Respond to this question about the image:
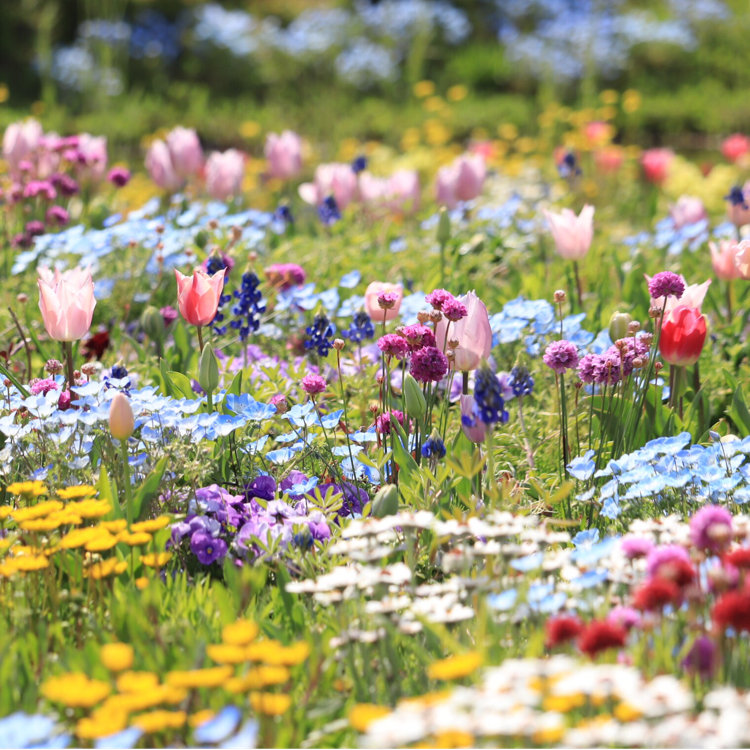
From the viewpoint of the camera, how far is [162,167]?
177 inches

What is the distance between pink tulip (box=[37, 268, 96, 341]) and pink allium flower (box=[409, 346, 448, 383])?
82cm

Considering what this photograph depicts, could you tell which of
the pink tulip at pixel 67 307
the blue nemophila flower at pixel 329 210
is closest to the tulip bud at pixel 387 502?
the pink tulip at pixel 67 307

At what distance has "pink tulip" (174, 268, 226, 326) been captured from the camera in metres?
2.41

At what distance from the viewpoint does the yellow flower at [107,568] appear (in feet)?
6.04

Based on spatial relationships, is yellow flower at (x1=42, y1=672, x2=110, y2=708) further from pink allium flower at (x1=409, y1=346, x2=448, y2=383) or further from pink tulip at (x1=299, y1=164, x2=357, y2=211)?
pink tulip at (x1=299, y1=164, x2=357, y2=211)

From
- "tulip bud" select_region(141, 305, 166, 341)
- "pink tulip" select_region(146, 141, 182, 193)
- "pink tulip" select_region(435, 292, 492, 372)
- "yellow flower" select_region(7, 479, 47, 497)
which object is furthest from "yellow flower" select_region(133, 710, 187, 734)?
"pink tulip" select_region(146, 141, 182, 193)

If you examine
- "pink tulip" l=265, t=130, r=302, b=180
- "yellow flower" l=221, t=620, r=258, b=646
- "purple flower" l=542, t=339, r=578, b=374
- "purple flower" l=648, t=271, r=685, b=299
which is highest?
"pink tulip" l=265, t=130, r=302, b=180

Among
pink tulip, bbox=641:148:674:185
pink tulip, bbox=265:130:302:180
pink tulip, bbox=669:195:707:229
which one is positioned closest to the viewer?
pink tulip, bbox=669:195:707:229

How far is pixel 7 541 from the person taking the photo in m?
1.97

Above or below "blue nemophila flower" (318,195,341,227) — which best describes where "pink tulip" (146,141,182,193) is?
above

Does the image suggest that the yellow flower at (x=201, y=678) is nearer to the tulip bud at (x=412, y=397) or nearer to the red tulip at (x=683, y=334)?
the tulip bud at (x=412, y=397)

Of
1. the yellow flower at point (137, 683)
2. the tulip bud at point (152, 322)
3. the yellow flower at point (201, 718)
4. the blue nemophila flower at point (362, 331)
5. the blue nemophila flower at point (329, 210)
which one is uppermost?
the blue nemophila flower at point (329, 210)

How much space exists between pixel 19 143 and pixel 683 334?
3317 mm

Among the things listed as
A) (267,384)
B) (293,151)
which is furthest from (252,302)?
(293,151)
